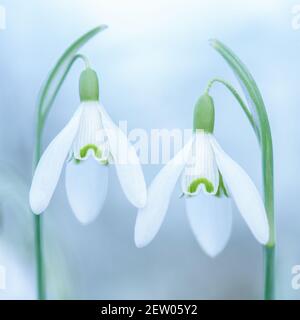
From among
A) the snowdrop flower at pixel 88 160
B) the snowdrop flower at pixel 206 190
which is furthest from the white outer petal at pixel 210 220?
the snowdrop flower at pixel 88 160

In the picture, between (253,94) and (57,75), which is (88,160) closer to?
(57,75)

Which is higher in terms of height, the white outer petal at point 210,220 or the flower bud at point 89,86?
the flower bud at point 89,86

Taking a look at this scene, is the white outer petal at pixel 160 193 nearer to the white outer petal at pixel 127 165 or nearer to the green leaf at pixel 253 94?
the white outer petal at pixel 127 165

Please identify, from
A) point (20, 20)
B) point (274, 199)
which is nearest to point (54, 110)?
point (20, 20)

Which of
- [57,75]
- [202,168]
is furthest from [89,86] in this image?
[202,168]

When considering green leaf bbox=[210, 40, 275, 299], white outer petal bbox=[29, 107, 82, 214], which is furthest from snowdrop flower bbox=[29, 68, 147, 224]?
green leaf bbox=[210, 40, 275, 299]

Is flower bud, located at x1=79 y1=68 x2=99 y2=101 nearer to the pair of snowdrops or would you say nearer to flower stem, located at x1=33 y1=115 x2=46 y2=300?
the pair of snowdrops

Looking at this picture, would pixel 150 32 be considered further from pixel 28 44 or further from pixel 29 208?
pixel 29 208
